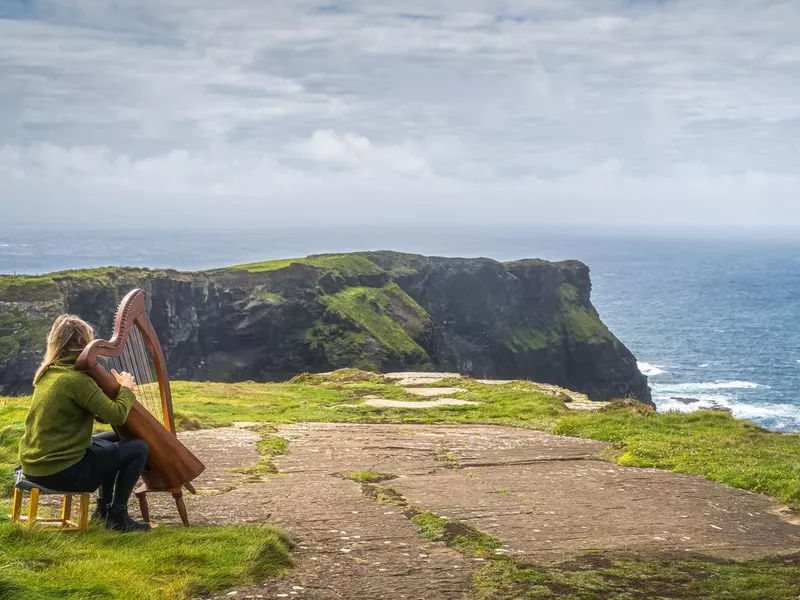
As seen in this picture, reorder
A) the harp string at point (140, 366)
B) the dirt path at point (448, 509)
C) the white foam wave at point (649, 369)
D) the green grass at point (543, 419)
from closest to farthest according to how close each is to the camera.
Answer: the dirt path at point (448, 509) → the harp string at point (140, 366) → the green grass at point (543, 419) → the white foam wave at point (649, 369)

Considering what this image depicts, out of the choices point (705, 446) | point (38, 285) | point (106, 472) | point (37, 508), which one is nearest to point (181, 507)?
point (106, 472)

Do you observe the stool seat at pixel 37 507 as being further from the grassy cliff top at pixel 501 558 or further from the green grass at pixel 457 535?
the green grass at pixel 457 535

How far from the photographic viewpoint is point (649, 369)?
14412 centimetres

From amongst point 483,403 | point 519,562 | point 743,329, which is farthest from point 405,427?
point 743,329

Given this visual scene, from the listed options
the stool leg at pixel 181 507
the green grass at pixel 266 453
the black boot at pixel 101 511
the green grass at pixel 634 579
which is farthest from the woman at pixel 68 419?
the green grass at pixel 266 453

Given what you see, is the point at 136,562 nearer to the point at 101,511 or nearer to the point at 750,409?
the point at 101,511

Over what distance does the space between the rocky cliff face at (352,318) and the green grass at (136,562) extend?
78.4m

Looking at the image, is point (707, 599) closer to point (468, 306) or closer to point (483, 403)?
point (483, 403)

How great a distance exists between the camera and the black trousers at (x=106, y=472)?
9961 millimetres

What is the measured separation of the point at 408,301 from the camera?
4911 inches

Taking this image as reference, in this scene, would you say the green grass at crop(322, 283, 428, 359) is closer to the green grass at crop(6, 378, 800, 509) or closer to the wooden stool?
the green grass at crop(6, 378, 800, 509)

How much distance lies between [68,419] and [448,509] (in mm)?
6303

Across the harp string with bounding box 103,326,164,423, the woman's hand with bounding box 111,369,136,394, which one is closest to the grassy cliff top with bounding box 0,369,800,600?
the woman's hand with bounding box 111,369,136,394

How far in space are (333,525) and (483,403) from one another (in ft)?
70.8
